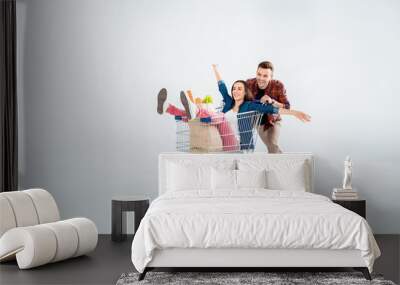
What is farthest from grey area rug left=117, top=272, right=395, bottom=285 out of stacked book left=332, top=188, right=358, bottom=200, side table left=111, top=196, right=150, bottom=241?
stacked book left=332, top=188, right=358, bottom=200

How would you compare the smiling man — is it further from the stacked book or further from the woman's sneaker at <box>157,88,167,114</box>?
the woman's sneaker at <box>157,88,167,114</box>

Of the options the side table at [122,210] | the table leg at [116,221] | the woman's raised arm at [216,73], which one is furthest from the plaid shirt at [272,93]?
the table leg at [116,221]

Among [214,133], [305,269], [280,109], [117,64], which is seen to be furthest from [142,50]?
[305,269]

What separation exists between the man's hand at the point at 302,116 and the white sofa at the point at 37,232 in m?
2.67

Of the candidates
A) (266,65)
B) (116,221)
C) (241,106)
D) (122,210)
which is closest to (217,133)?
(241,106)

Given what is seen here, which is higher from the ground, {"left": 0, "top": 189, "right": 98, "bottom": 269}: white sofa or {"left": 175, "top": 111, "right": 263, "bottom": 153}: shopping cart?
{"left": 175, "top": 111, "right": 263, "bottom": 153}: shopping cart

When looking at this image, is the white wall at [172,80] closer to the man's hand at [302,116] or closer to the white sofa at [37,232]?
the man's hand at [302,116]

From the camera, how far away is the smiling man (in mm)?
7125

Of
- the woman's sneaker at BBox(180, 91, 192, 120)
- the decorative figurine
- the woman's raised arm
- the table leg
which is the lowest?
the table leg

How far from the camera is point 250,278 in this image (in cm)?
486

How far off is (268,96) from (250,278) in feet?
9.15

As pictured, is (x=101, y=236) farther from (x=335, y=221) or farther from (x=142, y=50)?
(x=335, y=221)

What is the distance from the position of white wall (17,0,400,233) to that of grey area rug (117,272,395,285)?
2.24 metres

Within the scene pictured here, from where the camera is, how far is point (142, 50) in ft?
23.5
